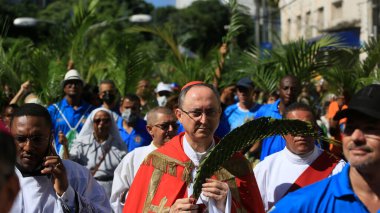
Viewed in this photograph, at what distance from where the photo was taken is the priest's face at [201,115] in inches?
199

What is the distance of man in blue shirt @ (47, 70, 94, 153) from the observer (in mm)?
9680

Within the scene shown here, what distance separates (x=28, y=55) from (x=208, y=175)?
390 inches

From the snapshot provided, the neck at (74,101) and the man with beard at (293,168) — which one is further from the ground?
the neck at (74,101)

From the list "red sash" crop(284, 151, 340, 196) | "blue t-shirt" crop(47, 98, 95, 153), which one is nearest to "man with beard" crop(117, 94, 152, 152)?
"blue t-shirt" crop(47, 98, 95, 153)

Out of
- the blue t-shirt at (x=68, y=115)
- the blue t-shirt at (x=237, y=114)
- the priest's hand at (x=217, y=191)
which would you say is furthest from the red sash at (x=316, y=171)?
the blue t-shirt at (x=68, y=115)

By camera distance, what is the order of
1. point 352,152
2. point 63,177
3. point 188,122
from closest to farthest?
point 352,152 < point 63,177 < point 188,122

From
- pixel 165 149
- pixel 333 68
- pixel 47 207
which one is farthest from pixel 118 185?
pixel 333 68

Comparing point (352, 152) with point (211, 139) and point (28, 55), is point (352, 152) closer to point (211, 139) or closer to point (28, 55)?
point (211, 139)

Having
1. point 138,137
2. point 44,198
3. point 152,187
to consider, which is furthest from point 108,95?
point 44,198

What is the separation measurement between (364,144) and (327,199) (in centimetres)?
29

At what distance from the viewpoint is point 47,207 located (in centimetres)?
462

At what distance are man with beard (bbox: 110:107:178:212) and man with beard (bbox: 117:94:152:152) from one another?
5.79ft

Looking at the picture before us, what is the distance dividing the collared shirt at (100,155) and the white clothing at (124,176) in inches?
50.3

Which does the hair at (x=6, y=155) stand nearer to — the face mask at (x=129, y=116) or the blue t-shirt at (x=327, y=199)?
the blue t-shirt at (x=327, y=199)
